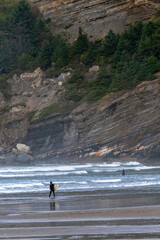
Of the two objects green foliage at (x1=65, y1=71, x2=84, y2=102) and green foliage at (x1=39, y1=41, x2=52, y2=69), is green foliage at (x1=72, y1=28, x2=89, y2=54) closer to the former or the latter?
green foliage at (x1=39, y1=41, x2=52, y2=69)

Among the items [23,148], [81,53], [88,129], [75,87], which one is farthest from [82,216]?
[81,53]

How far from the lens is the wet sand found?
14491 mm

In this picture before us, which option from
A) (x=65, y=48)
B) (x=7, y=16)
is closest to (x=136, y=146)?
(x=65, y=48)

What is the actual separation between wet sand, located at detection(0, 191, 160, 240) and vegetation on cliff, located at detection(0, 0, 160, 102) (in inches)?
1501

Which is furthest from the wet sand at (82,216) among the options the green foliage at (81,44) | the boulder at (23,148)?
the green foliage at (81,44)

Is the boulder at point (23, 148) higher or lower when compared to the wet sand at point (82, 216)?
lower

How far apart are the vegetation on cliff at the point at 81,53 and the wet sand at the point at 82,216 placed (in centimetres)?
3812

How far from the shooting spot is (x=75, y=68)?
71.4m

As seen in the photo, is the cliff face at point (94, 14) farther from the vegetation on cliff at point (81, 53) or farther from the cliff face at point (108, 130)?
the cliff face at point (108, 130)

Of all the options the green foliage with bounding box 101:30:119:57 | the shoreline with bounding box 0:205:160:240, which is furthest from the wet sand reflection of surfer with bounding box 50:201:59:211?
the green foliage with bounding box 101:30:119:57

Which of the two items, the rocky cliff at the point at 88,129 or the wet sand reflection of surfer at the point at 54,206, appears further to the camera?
the rocky cliff at the point at 88,129

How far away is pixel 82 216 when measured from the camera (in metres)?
18.1

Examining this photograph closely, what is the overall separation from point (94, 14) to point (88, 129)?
24037mm

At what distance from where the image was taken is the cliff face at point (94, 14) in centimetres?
7631
